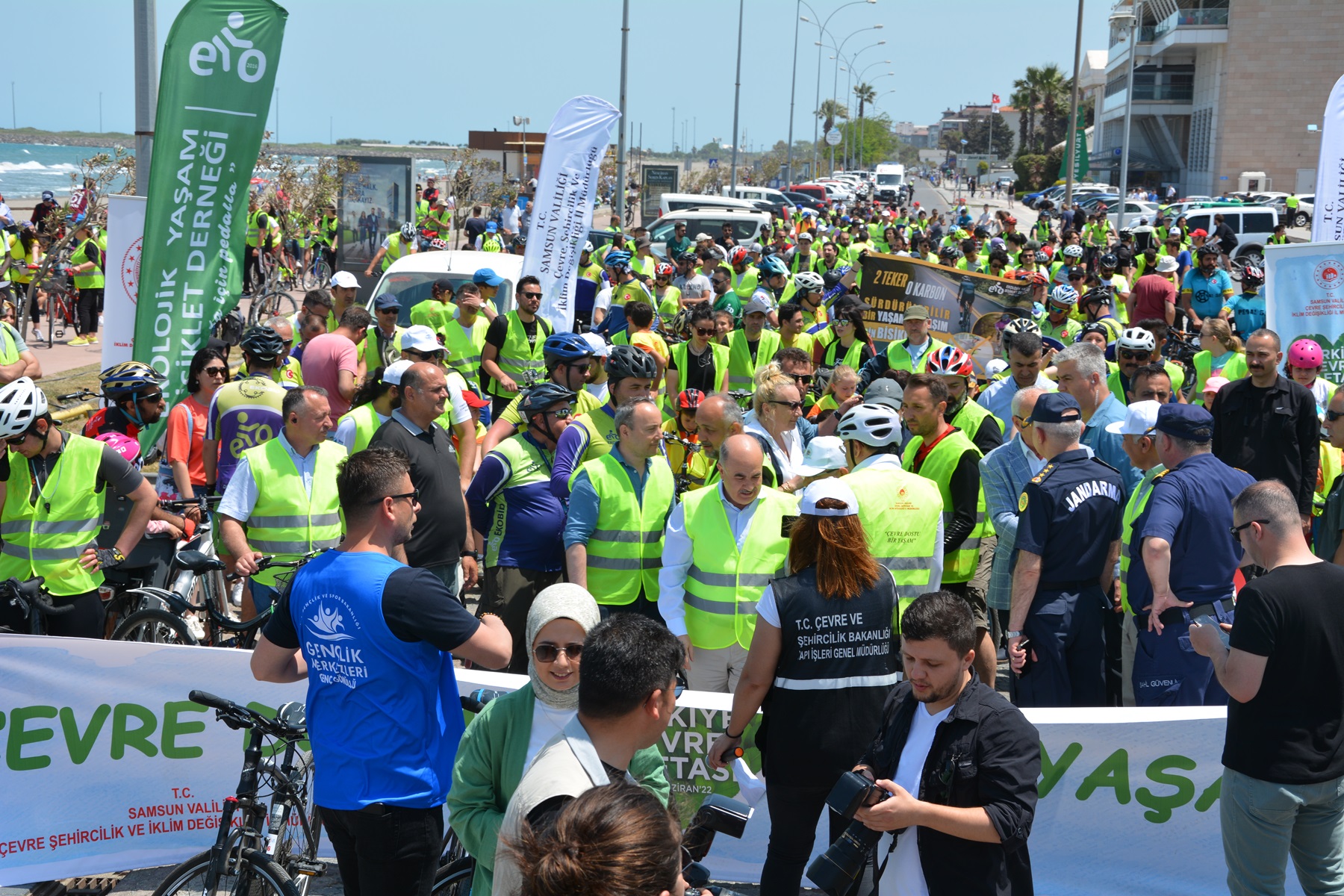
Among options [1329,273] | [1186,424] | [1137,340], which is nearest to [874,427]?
[1186,424]

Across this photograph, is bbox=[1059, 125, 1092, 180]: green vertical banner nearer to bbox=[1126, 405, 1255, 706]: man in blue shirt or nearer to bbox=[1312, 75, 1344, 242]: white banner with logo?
bbox=[1312, 75, 1344, 242]: white banner with logo

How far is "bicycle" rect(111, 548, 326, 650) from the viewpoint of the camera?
6387mm

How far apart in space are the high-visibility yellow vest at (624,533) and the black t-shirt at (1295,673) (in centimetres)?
262

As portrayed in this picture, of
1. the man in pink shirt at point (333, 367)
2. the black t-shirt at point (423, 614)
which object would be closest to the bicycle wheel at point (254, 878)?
the black t-shirt at point (423, 614)

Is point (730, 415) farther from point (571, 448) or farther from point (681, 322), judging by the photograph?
point (681, 322)

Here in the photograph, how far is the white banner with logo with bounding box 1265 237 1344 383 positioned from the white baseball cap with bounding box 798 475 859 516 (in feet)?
23.0

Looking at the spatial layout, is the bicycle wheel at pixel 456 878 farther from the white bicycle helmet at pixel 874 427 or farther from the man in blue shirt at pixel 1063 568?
the man in blue shirt at pixel 1063 568

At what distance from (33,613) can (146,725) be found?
1.01 metres

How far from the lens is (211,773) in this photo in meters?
5.39

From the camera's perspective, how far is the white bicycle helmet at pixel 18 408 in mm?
5641

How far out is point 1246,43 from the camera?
7200 cm

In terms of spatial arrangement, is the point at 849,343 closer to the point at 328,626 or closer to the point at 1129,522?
the point at 1129,522

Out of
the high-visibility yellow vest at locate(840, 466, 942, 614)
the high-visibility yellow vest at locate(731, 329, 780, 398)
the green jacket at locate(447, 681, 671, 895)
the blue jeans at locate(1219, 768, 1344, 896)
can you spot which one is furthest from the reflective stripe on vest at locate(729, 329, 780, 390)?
the green jacket at locate(447, 681, 671, 895)

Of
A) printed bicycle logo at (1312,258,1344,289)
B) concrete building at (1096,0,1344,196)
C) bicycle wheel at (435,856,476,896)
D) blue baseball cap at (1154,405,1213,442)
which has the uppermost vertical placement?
concrete building at (1096,0,1344,196)
